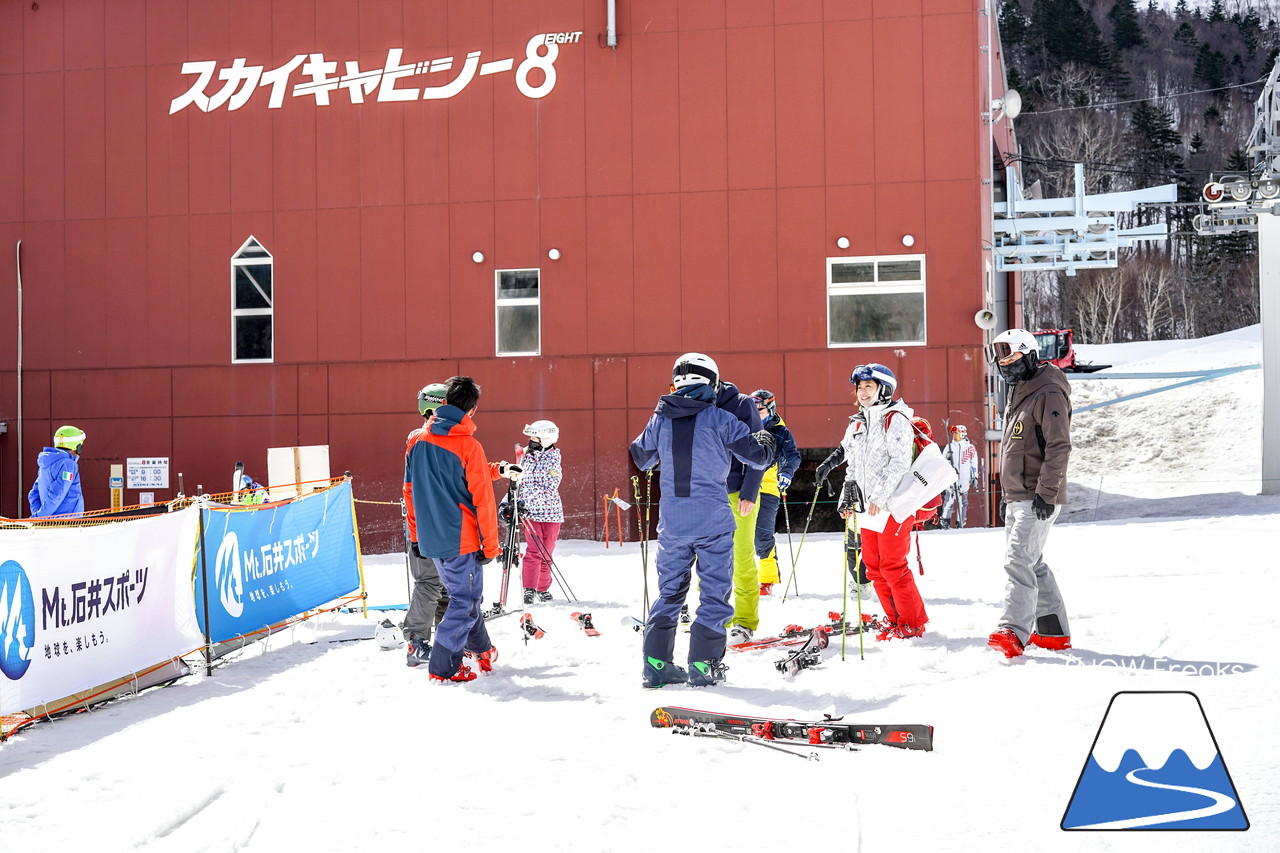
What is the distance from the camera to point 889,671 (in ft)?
20.2

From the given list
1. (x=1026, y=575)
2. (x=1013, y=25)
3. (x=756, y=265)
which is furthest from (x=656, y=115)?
(x=1013, y=25)

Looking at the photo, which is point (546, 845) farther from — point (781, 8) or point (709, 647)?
point (781, 8)

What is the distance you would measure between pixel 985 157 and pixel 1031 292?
142 feet

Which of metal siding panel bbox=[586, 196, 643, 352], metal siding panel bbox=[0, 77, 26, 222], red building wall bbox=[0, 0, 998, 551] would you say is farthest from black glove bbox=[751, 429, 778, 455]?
metal siding panel bbox=[0, 77, 26, 222]

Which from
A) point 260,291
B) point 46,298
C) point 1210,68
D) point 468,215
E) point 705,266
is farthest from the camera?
point 1210,68

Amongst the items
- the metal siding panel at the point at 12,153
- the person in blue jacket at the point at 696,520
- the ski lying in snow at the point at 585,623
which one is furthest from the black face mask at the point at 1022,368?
the metal siding panel at the point at 12,153

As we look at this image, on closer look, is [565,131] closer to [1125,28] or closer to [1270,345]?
[1270,345]

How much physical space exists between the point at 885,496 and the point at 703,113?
11.5 metres

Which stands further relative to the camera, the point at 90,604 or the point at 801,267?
the point at 801,267

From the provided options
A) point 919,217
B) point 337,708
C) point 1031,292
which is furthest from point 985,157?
point 1031,292

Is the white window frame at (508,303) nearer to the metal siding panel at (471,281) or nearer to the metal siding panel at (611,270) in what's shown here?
the metal siding panel at (471,281)

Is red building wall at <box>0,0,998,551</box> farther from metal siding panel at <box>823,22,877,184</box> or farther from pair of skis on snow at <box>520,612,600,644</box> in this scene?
pair of skis on snow at <box>520,612,600,644</box>

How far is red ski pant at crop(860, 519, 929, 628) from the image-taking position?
23.1 ft

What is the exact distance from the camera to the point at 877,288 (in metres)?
16.9
